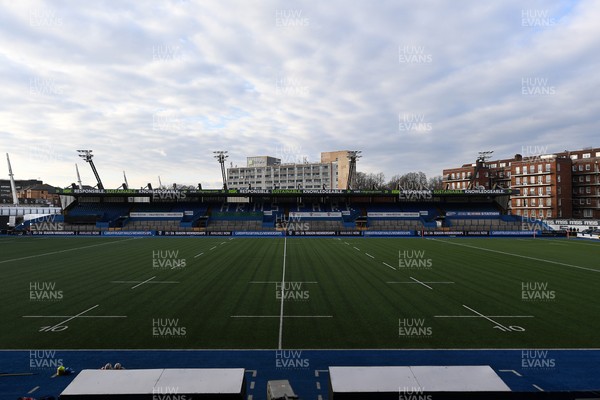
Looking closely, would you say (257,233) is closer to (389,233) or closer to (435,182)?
(389,233)

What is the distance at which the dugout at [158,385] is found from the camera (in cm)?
610

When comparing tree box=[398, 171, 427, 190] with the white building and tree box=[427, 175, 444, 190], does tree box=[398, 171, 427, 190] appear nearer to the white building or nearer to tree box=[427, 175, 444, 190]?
tree box=[427, 175, 444, 190]

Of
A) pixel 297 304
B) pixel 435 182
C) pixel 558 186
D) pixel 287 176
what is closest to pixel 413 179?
pixel 435 182

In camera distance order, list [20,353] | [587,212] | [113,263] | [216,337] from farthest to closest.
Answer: [587,212], [113,263], [216,337], [20,353]

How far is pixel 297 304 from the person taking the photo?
16.7 meters

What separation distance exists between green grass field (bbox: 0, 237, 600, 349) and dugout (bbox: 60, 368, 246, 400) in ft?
16.5

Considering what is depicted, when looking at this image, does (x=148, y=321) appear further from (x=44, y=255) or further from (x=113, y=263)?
(x=44, y=255)

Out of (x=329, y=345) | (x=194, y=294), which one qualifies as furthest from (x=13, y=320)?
(x=329, y=345)

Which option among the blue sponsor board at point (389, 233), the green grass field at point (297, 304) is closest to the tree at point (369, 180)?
the blue sponsor board at point (389, 233)

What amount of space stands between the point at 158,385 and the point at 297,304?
10.9m

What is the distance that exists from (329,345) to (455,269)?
1846 cm

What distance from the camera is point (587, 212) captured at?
83.4 m

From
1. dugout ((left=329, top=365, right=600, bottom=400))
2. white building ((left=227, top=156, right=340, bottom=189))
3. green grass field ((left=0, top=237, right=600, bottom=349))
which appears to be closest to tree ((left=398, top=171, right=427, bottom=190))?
white building ((left=227, top=156, right=340, bottom=189))

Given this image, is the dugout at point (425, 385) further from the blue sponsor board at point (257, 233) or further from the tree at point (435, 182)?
the tree at point (435, 182)
